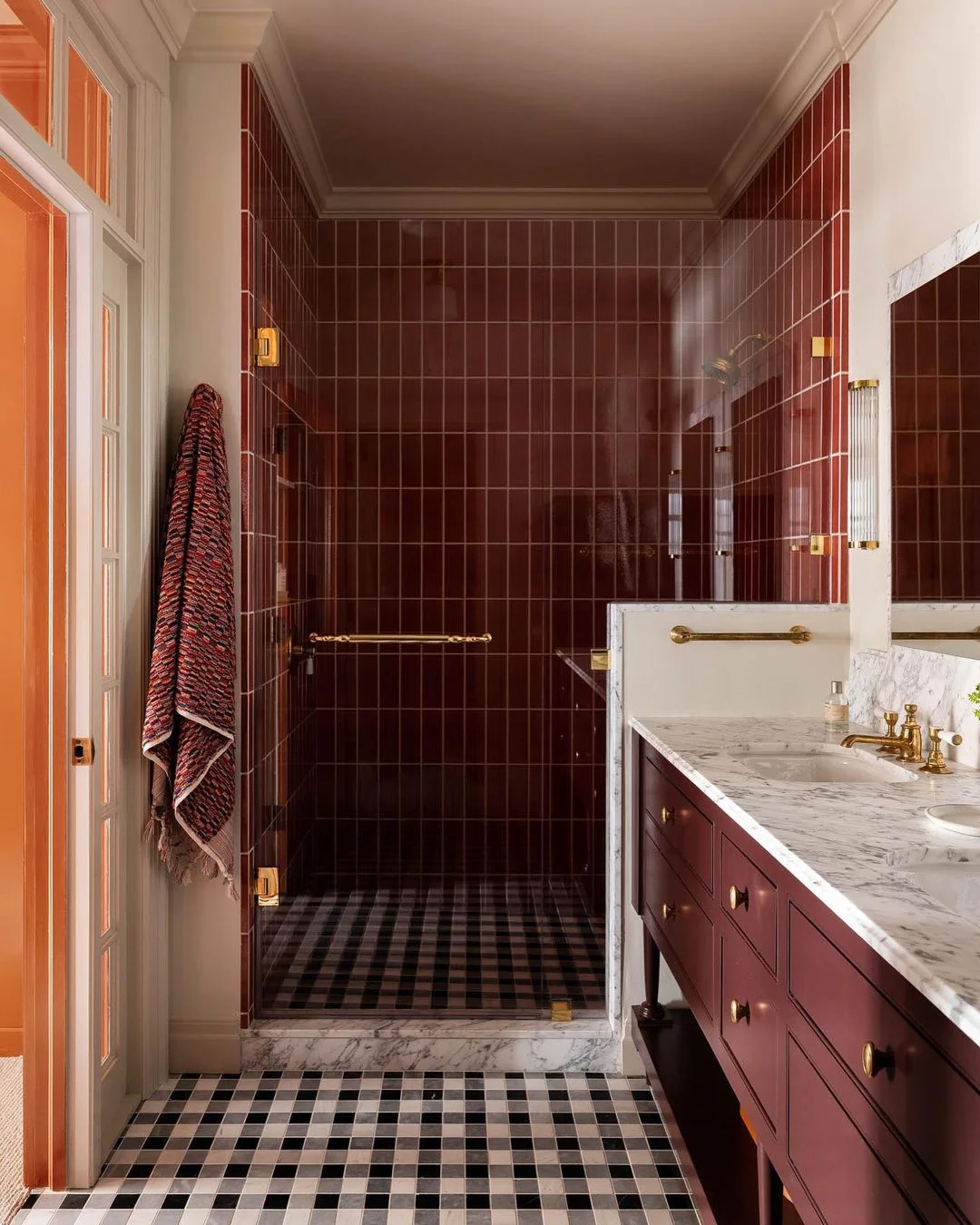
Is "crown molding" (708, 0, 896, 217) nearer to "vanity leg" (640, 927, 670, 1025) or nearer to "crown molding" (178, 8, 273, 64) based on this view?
"crown molding" (178, 8, 273, 64)

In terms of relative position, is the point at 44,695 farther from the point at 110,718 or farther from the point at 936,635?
the point at 936,635

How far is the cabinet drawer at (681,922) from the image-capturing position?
168 cm

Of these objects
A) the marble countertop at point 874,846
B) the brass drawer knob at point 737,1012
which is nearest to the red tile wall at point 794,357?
the marble countertop at point 874,846

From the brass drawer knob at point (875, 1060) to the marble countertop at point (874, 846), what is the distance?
11cm

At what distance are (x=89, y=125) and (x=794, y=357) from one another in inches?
69.4

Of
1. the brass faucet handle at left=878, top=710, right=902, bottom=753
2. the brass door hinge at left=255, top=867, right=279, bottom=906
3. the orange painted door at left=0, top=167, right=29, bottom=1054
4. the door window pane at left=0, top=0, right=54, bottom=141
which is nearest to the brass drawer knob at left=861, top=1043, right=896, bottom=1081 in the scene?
the brass faucet handle at left=878, top=710, right=902, bottom=753

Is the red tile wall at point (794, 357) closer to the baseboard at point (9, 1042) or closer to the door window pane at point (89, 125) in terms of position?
the door window pane at point (89, 125)

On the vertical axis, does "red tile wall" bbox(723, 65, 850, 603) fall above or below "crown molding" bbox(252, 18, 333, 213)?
below

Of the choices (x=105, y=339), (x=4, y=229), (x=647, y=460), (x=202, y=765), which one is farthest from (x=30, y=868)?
(x=647, y=460)

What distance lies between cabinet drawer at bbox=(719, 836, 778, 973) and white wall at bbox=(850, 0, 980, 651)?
880 mm

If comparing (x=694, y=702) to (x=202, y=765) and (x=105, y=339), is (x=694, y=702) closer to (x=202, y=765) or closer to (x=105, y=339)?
(x=202, y=765)

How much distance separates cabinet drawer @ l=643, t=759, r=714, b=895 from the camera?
5.53 feet

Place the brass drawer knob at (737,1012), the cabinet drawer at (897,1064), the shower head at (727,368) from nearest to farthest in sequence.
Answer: the cabinet drawer at (897,1064) < the brass drawer knob at (737,1012) < the shower head at (727,368)

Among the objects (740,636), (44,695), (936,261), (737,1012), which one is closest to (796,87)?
(936,261)
